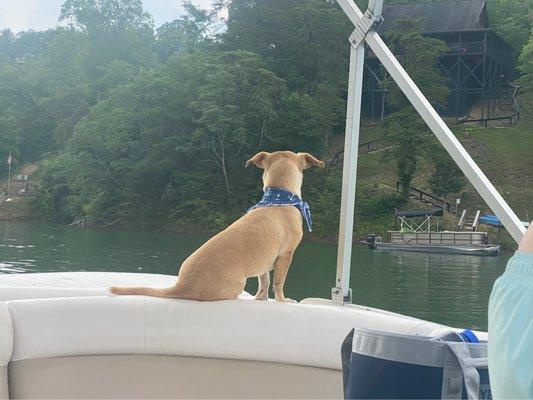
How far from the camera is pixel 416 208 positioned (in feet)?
94.2

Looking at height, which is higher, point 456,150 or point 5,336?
point 456,150

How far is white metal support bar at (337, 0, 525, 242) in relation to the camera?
151 centimetres

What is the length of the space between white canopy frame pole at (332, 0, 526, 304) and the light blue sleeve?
0.88m

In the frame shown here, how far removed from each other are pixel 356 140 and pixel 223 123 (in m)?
30.1

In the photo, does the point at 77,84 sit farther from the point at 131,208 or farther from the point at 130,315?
the point at 130,315

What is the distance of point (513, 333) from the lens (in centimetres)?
59

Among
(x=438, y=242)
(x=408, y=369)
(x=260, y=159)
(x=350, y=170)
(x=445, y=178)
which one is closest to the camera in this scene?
(x=408, y=369)

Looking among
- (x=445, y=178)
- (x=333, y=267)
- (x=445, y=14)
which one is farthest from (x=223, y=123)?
(x=333, y=267)

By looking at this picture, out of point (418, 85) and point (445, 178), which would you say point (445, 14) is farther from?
point (445, 178)

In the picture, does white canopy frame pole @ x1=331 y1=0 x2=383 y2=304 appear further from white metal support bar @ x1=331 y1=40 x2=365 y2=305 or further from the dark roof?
the dark roof

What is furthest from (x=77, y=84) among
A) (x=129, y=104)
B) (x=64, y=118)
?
(x=129, y=104)

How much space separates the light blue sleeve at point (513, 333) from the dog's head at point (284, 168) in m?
1.84

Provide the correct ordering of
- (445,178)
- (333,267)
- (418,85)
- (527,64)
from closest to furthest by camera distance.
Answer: (333,267) → (445,178) → (418,85) → (527,64)

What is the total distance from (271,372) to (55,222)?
3268 cm
